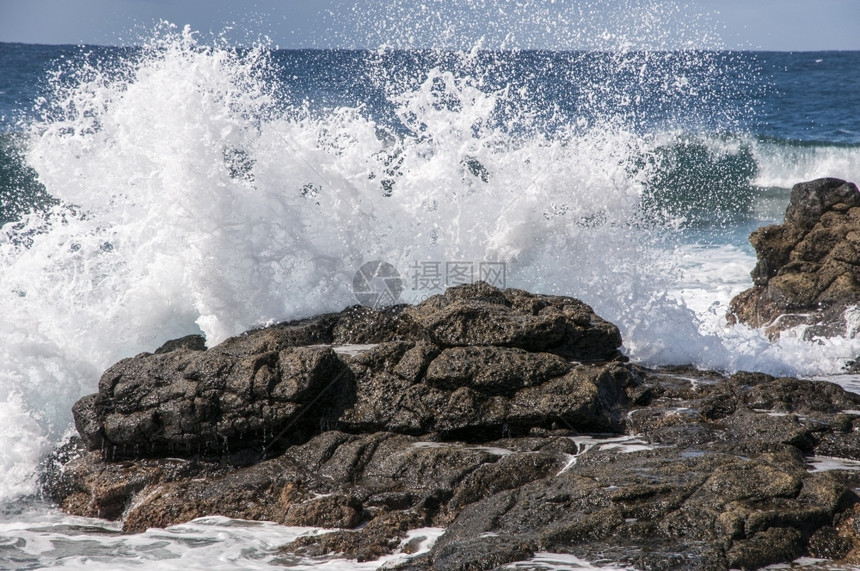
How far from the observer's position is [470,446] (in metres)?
5.29

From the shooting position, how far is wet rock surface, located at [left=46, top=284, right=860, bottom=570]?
13.1 feet

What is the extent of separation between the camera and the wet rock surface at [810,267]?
368 inches

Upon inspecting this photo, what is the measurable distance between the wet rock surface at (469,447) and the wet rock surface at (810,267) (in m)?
3.57

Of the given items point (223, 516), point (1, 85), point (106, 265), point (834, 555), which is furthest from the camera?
point (1, 85)

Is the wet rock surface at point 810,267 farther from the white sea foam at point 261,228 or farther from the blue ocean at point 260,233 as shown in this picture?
the white sea foam at point 261,228

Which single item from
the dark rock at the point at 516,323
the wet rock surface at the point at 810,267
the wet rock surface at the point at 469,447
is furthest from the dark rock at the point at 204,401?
the wet rock surface at the point at 810,267

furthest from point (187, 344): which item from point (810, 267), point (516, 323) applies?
point (810, 267)

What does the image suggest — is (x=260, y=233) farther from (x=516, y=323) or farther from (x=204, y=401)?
(x=516, y=323)

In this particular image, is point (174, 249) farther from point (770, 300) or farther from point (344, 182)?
point (770, 300)

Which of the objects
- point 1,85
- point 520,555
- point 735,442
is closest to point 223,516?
point 520,555

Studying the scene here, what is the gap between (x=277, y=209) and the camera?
321 inches

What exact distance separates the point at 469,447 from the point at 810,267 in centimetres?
670

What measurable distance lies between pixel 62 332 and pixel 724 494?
19.3 ft

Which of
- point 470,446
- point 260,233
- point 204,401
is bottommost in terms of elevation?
point 470,446
